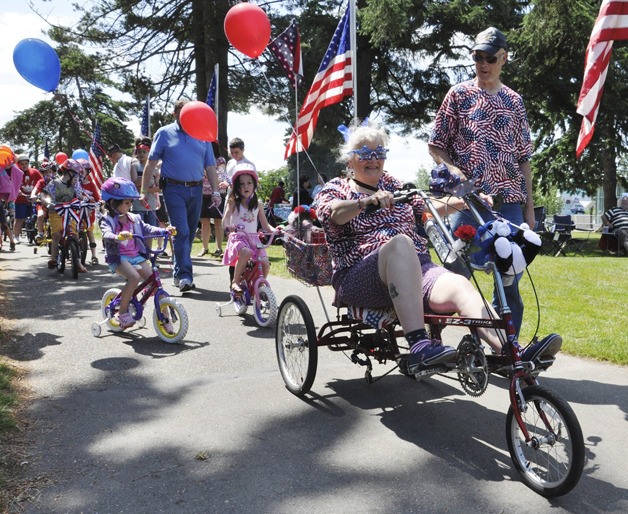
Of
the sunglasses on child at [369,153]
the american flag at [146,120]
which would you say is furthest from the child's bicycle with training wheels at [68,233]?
the american flag at [146,120]

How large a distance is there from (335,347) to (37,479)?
193 cm

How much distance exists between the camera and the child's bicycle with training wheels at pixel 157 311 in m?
5.50

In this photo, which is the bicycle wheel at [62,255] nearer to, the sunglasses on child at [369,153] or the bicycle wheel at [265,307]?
the bicycle wheel at [265,307]

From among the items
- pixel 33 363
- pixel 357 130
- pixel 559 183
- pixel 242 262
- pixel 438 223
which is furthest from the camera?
pixel 559 183

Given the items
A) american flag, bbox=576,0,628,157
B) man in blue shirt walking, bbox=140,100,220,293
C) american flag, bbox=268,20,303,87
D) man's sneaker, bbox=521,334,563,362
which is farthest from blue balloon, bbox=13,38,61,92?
man's sneaker, bbox=521,334,563,362

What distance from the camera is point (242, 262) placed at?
6.25 m

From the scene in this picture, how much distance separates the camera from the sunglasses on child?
376cm

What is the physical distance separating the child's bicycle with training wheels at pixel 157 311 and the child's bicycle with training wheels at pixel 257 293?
83 centimetres

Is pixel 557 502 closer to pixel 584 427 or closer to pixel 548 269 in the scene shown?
pixel 584 427

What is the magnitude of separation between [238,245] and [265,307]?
701mm

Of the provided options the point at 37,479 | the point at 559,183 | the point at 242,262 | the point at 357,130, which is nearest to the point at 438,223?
the point at 357,130

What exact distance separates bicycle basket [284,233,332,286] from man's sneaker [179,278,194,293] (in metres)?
3.37

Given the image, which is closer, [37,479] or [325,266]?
[37,479]

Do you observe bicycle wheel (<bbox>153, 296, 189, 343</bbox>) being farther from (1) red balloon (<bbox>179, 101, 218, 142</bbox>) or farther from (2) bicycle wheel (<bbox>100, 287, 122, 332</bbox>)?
(1) red balloon (<bbox>179, 101, 218, 142</bbox>)
